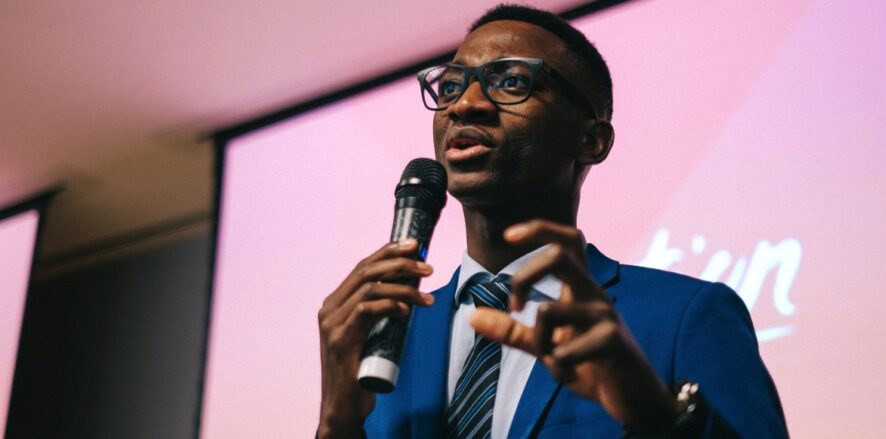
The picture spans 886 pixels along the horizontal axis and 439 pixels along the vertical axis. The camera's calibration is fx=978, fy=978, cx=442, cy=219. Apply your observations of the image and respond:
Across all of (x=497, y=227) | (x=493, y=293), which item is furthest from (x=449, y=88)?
(x=493, y=293)

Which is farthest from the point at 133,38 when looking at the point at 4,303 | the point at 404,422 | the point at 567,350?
the point at 567,350

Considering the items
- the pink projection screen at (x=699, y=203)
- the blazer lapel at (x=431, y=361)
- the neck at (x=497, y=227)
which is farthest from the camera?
the pink projection screen at (x=699, y=203)

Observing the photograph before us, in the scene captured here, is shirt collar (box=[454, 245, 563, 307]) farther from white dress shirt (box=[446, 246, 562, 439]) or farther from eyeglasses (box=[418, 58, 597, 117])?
eyeglasses (box=[418, 58, 597, 117])

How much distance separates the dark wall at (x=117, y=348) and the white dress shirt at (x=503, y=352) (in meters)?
3.09

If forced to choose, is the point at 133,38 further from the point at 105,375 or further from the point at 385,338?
the point at 385,338

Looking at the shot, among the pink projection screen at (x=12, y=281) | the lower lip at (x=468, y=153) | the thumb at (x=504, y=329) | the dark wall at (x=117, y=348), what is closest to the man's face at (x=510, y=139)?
the lower lip at (x=468, y=153)

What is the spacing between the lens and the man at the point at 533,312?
95 cm

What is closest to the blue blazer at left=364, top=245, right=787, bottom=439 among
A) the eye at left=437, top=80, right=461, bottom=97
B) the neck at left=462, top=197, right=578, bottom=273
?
the neck at left=462, top=197, right=578, bottom=273

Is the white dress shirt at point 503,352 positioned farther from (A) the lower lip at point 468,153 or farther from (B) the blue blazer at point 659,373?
(A) the lower lip at point 468,153

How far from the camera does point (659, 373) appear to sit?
49.5 inches

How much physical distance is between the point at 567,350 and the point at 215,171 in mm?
3347

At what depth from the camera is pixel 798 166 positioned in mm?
2535

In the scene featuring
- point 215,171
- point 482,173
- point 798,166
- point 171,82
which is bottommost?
point 482,173

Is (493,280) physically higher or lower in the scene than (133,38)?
lower
